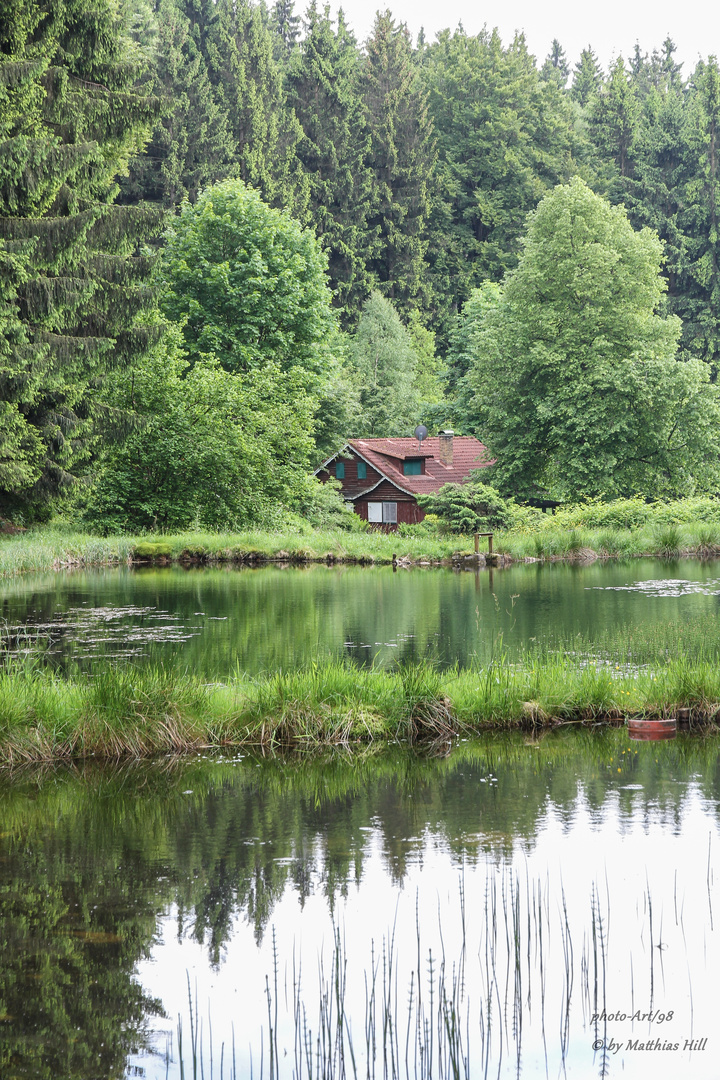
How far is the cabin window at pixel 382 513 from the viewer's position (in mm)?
58188

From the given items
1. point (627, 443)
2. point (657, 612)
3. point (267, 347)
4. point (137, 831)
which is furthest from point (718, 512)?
point (137, 831)

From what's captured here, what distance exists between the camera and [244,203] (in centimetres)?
5300

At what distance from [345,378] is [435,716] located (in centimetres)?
5223

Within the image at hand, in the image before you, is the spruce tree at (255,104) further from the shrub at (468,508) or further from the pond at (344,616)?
the pond at (344,616)

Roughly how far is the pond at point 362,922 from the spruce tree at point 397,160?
67.8m

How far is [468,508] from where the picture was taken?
45594 millimetres

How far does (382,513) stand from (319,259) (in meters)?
12.9

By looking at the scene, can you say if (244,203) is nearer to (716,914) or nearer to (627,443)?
(627,443)

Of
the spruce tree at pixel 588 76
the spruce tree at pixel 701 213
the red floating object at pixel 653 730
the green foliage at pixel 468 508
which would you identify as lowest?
the red floating object at pixel 653 730

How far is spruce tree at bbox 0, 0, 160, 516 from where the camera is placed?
28.6 meters

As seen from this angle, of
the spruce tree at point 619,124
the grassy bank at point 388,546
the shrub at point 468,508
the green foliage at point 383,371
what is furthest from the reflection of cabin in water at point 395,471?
the spruce tree at point 619,124

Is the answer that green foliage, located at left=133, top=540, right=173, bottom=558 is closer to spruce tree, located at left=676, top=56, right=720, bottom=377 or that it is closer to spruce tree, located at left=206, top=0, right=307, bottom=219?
spruce tree, located at left=206, top=0, right=307, bottom=219

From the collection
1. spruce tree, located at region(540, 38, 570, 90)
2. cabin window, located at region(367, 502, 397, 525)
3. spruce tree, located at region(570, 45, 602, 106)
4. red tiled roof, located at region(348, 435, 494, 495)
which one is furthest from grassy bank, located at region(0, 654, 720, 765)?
spruce tree, located at region(540, 38, 570, 90)

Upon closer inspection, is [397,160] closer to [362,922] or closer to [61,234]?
[61,234]
